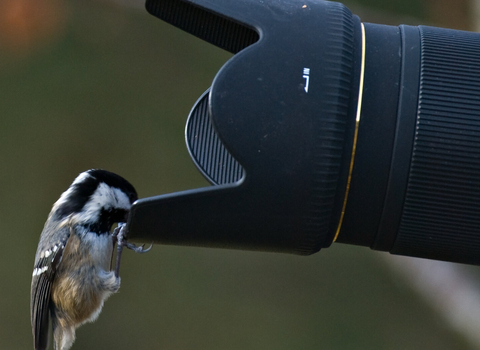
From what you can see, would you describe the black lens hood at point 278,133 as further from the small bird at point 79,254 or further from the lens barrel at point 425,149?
the small bird at point 79,254

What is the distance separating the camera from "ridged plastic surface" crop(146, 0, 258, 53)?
1.06m

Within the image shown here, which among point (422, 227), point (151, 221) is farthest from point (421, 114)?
point (151, 221)

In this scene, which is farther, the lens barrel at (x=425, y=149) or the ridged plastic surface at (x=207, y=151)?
the ridged plastic surface at (x=207, y=151)

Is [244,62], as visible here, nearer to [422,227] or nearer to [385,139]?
[385,139]

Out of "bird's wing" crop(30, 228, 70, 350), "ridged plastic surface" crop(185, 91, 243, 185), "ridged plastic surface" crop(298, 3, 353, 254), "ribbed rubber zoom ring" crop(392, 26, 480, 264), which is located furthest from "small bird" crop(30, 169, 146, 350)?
"ribbed rubber zoom ring" crop(392, 26, 480, 264)

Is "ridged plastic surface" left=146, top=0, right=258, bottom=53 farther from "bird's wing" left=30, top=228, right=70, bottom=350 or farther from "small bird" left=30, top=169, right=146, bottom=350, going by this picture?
"bird's wing" left=30, top=228, right=70, bottom=350

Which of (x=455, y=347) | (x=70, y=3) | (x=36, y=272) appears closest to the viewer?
(x=36, y=272)

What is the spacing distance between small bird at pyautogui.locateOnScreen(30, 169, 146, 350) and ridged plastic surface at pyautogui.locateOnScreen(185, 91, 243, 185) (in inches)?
13.2

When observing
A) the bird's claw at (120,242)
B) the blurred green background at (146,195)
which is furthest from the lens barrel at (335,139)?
the blurred green background at (146,195)

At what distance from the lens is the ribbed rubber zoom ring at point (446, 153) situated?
92cm

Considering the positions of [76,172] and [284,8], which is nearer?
[284,8]

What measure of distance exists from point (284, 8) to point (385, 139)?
0.90ft

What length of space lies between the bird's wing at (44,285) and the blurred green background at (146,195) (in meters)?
0.89

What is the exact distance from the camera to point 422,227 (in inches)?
38.3
